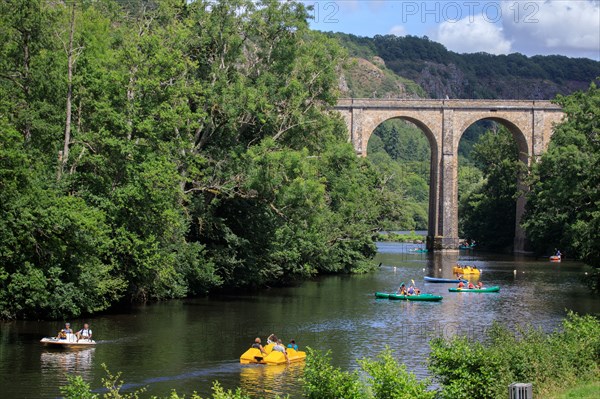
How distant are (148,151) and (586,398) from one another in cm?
2209

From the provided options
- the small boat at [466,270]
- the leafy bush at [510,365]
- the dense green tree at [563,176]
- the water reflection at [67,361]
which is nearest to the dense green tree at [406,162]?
the dense green tree at [563,176]

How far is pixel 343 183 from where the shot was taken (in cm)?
4984

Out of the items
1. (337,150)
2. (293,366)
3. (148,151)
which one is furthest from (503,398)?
(337,150)

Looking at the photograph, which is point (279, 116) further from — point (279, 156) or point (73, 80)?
point (73, 80)

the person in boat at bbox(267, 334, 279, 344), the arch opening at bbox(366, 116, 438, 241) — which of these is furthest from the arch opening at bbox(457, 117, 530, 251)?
the person in boat at bbox(267, 334, 279, 344)

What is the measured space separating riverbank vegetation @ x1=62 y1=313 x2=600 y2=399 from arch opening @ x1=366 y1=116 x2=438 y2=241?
46.2m

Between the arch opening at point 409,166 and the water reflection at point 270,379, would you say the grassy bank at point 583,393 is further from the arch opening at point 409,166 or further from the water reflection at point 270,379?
the arch opening at point 409,166

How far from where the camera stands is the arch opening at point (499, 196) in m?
84.2

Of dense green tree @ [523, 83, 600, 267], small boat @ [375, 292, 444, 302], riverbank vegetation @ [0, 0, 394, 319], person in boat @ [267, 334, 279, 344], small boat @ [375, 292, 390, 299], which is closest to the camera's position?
person in boat @ [267, 334, 279, 344]

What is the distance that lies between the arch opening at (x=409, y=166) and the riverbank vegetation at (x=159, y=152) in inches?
955

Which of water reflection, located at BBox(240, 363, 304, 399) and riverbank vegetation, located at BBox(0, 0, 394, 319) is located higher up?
riverbank vegetation, located at BBox(0, 0, 394, 319)

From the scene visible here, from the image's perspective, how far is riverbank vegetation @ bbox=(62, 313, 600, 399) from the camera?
56.8ft

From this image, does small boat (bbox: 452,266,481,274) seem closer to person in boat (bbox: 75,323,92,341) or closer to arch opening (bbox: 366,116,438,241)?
arch opening (bbox: 366,116,438,241)

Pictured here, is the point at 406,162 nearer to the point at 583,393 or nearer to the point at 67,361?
the point at 67,361
